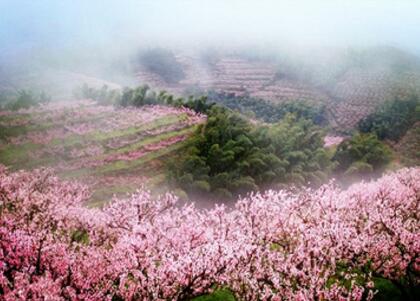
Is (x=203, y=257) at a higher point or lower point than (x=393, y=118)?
higher

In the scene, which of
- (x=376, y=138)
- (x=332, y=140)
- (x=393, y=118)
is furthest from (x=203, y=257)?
(x=393, y=118)

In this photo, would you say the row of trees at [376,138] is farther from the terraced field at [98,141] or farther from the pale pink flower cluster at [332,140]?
the terraced field at [98,141]

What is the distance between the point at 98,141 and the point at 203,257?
3471 centimetres

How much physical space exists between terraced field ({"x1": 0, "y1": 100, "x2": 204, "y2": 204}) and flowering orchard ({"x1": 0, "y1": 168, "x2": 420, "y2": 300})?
17.5m

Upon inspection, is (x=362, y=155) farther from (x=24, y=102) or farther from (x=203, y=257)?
(x=203, y=257)

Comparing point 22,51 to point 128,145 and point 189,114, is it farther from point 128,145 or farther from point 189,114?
point 128,145

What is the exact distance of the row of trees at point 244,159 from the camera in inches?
1592

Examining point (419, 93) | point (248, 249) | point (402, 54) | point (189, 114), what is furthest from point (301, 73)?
point (248, 249)

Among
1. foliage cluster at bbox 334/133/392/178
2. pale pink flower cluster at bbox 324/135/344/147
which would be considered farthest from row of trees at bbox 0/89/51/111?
pale pink flower cluster at bbox 324/135/344/147

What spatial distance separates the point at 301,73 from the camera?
10631 centimetres

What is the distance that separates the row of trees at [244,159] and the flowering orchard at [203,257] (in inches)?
642

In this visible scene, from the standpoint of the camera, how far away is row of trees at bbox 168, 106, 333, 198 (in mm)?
40438

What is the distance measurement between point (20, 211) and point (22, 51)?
90223 mm

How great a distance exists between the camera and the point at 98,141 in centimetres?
4788
